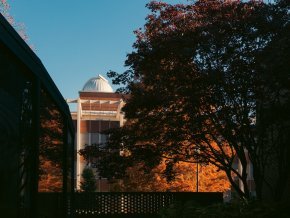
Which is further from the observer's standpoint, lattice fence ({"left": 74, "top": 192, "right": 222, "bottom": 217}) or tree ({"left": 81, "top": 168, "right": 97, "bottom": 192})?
tree ({"left": 81, "top": 168, "right": 97, "bottom": 192})

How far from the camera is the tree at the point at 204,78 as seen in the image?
12.2 metres

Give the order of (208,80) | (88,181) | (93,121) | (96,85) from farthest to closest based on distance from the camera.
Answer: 1. (96,85)
2. (93,121)
3. (88,181)
4. (208,80)

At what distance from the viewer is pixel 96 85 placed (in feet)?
226

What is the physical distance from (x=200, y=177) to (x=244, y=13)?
1309 cm

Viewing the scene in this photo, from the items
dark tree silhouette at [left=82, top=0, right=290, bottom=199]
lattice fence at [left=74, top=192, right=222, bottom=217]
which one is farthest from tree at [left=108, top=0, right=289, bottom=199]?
lattice fence at [left=74, top=192, right=222, bottom=217]

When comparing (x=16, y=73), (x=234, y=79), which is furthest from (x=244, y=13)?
(x=16, y=73)

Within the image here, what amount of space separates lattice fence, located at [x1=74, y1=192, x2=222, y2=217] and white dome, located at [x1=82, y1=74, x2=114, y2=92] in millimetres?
50591

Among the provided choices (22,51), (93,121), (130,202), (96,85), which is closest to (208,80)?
(130,202)

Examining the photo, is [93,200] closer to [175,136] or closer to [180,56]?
[175,136]

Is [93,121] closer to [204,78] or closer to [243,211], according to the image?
[204,78]

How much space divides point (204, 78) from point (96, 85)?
5744 centimetres

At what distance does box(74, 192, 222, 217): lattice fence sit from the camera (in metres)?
17.7

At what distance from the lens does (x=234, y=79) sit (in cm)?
1238

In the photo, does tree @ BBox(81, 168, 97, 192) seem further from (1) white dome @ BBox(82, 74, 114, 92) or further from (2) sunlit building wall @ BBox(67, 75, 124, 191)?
(1) white dome @ BBox(82, 74, 114, 92)
